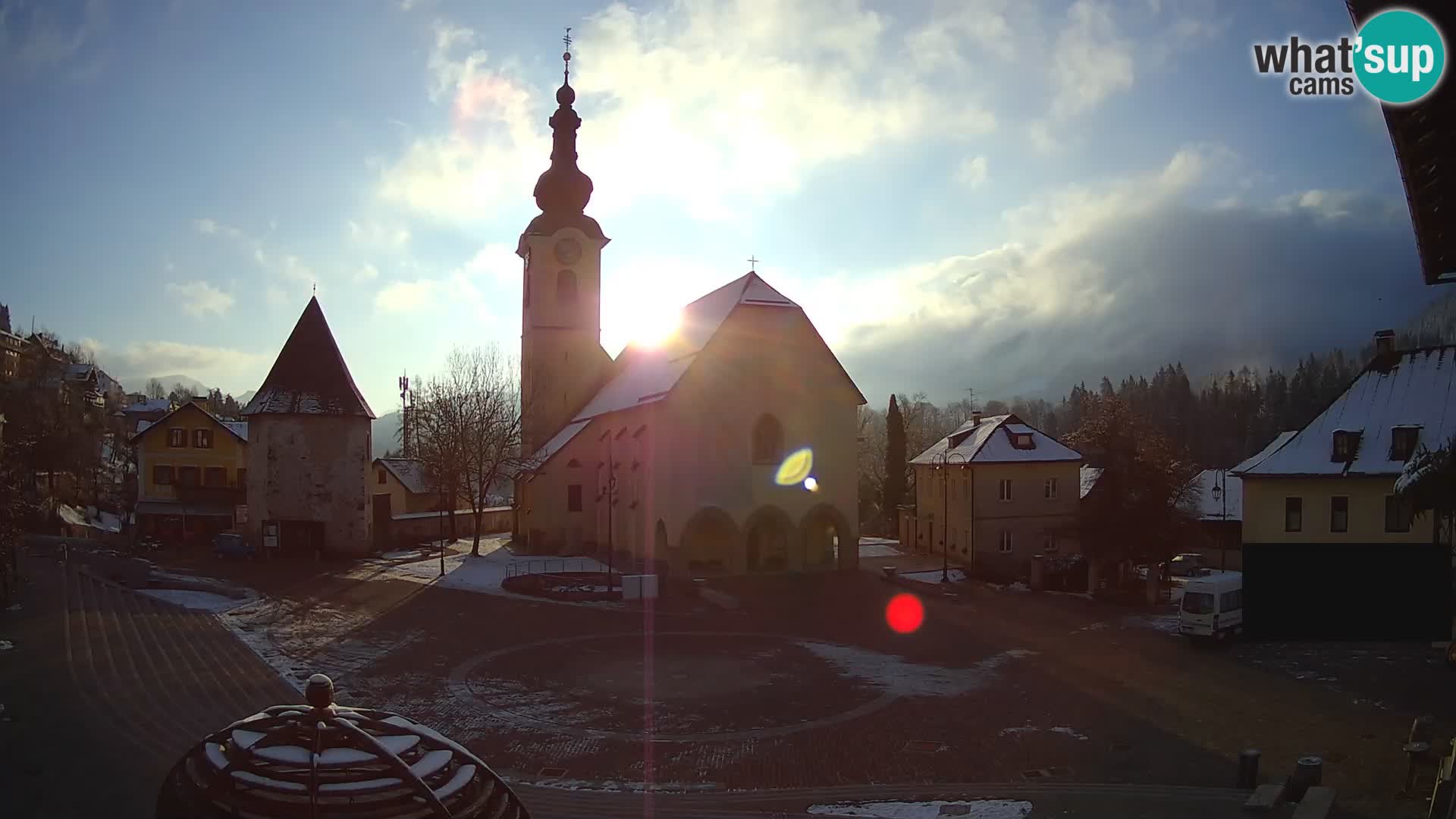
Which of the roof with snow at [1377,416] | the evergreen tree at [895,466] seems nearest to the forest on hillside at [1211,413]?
the evergreen tree at [895,466]

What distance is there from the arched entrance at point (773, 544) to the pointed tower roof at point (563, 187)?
2292 cm

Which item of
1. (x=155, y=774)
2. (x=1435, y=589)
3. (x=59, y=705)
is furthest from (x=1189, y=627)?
(x=59, y=705)

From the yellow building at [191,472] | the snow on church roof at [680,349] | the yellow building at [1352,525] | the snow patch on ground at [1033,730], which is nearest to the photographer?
the snow patch on ground at [1033,730]

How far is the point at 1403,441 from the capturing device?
2772 cm

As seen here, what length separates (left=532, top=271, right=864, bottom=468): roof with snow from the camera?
3881 cm

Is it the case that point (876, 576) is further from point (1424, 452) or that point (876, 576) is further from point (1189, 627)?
point (1424, 452)

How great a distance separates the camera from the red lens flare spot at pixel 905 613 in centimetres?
2799

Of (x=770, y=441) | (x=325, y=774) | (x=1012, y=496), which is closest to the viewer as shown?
(x=325, y=774)

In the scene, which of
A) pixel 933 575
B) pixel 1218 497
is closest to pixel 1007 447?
pixel 933 575

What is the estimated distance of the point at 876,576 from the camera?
39031mm

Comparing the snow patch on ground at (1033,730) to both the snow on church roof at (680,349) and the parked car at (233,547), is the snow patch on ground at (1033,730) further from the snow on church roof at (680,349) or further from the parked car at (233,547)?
the parked car at (233,547)

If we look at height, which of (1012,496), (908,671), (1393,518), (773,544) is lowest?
(908,671)

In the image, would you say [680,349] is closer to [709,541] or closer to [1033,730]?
[709,541]

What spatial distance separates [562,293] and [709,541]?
21.6 metres
